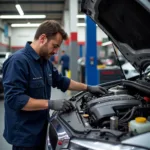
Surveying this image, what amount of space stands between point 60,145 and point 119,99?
2.11ft

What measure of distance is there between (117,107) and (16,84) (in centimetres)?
76

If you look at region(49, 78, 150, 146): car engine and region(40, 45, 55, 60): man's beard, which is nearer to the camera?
region(49, 78, 150, 146): car engine

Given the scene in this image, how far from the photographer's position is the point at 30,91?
1.79 m

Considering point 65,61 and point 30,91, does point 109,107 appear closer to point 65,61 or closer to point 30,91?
point 30,91

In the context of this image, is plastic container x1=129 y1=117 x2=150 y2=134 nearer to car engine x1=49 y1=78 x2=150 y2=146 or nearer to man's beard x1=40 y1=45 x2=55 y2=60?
car engine x1=49 y1=78 x2=150 y2=146

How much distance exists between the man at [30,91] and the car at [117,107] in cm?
14

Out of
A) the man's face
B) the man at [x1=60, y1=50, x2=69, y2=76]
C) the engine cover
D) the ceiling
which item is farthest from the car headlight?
the ceiling

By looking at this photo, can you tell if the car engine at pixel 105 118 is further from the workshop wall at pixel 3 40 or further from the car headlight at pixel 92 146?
the workshop wall at pixel 3 40

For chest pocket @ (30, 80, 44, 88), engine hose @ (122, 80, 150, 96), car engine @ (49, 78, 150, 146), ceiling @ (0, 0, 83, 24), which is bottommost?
car engine @ (49, 78, 150, 146)

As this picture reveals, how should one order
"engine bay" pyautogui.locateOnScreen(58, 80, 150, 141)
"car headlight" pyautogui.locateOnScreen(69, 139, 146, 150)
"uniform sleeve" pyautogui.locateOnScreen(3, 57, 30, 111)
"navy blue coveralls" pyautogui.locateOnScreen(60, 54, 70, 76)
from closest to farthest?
"car headlight" pyautogui.locateOnScreen(69, 139, 146, 150) < "engine bay" pyautogui.locateOnScreen(58, 80, 150, 141) < "uniform sleeve" pyautogui.locateOnScreen(3, 57, 30, 111) < "navy blue coveralls" pyautogui.locateOnScreen(60, 54, 70, 76)

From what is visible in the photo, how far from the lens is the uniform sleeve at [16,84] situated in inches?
63.5

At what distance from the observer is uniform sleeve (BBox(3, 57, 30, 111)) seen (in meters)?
1.61

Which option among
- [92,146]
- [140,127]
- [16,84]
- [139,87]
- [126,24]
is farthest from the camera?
[139,87]

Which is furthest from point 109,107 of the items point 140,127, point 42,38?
point 42,38
